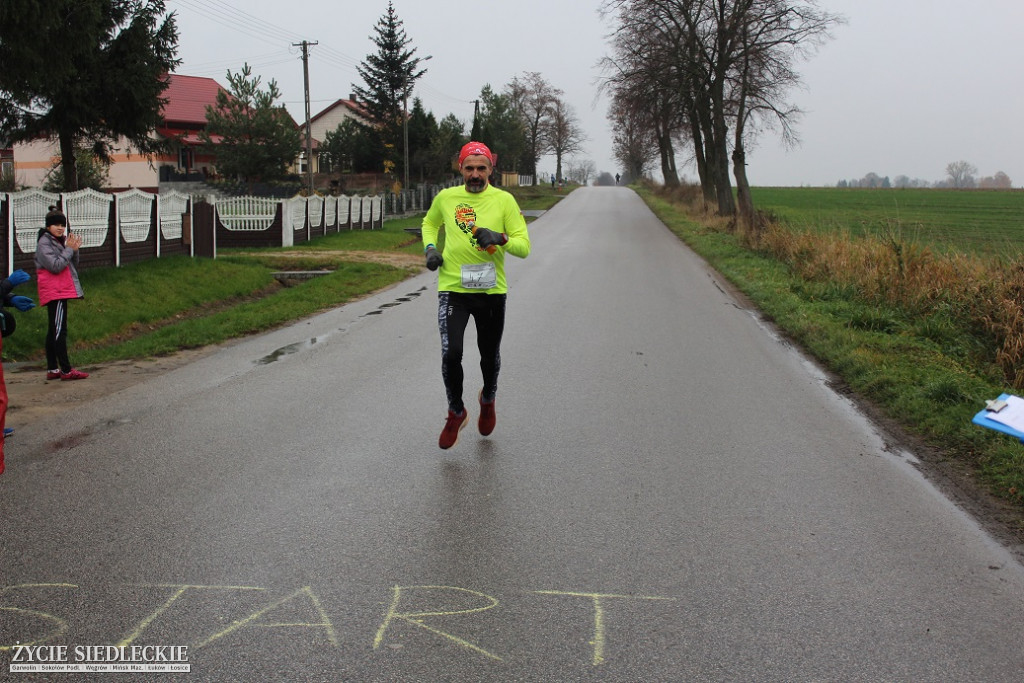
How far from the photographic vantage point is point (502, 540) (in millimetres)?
4500

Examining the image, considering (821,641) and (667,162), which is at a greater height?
(667,162)

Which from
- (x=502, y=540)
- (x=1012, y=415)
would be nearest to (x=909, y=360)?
(x=1012, y=415)

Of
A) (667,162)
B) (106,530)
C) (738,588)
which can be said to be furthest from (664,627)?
(667,162)

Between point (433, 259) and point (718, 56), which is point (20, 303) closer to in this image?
point (433, 259)

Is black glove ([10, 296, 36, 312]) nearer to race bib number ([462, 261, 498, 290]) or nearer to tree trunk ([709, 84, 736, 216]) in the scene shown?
race bib number ([462, 261, 498, 290])

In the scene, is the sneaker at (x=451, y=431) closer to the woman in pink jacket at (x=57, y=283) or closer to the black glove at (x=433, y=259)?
the black glove at (x=433, y=259)

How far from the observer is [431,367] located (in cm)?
924

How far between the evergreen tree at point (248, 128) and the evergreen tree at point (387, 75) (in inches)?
513

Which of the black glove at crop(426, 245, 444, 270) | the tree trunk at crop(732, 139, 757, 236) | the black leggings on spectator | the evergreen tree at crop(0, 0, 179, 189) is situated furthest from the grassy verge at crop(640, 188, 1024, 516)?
the evergreen tree at crop(0, 0, 179, 189)

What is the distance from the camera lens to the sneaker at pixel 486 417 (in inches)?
253

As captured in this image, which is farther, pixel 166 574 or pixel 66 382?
pixel 66 382

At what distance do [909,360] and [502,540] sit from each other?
643cm

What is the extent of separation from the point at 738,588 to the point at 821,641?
1.72ft

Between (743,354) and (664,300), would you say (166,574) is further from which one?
(664,300)
